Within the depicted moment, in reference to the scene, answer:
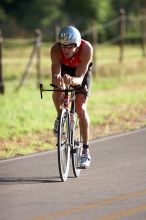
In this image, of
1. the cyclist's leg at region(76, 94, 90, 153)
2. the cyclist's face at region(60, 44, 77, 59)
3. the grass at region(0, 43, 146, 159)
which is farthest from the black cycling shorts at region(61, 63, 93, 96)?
the grass at region(0, 43, 146, 159)

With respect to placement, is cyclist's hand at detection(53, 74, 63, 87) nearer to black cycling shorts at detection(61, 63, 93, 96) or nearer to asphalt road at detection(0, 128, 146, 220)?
black cycling shorts at detection(61, 63, 93, 96)

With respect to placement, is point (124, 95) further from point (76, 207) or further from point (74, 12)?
point (74, 12)

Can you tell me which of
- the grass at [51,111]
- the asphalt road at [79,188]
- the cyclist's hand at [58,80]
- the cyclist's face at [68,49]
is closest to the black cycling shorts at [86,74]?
the cyclist's face at [68,49]

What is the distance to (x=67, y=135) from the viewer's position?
10031 millimetres

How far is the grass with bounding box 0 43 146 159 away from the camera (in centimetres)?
1366

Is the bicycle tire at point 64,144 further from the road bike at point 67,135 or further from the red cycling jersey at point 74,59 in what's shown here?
the red cycling jersey at point 74,59

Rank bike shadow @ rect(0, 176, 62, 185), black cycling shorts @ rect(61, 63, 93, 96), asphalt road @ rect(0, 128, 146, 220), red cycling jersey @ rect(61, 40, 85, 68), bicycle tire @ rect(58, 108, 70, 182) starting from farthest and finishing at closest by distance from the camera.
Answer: black cycling shorts @ rect(61, 63, 93, 96) → red cycling jersey @ rect(61, 40, 85, 68) → bike shadow @ rect(0, 176, 62, 185) → bicycle tire @ rect(58, 108, 70, 182) → asphalt road @ rect(0, 128, 146, 220)

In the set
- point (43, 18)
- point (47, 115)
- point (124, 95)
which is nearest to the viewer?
point (47, 115)

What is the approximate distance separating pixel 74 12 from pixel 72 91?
149ft

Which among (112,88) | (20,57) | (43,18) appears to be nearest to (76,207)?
(112,88)

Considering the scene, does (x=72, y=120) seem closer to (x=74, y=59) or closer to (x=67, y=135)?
(x=67, y=135)

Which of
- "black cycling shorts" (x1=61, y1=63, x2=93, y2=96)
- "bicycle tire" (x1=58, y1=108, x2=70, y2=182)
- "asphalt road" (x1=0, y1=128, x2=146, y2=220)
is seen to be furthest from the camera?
"black cycling shorts" (x1=61, y1=63, x2=93, y2=96)

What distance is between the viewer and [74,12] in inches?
2164

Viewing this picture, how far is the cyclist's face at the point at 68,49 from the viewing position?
10057 millimetres
